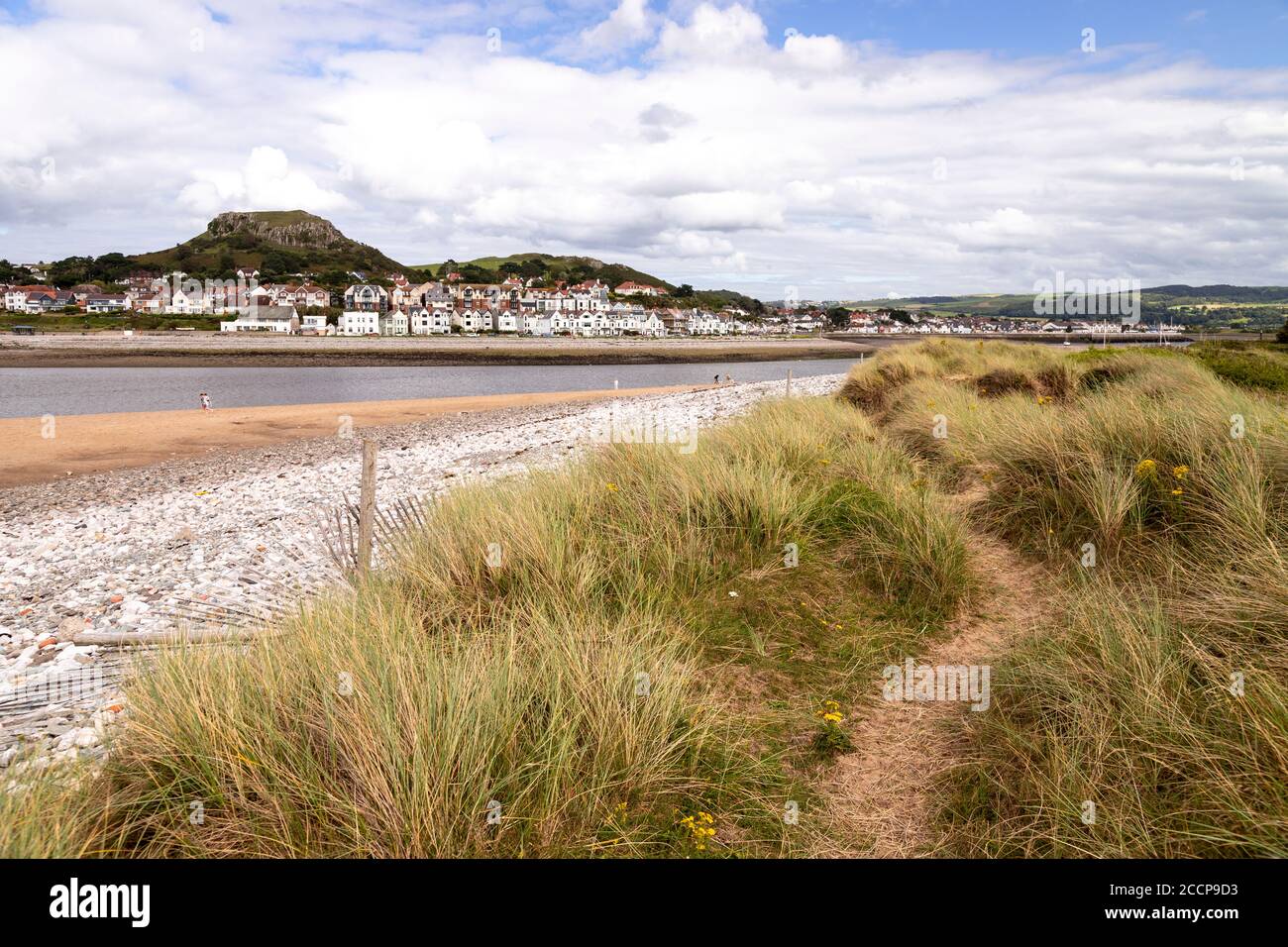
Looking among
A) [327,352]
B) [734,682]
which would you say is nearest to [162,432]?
[734,682]

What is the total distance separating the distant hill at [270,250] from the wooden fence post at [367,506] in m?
133

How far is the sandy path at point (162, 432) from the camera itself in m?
18.0

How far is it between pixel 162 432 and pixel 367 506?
20.9m

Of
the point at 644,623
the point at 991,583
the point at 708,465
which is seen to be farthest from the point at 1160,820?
the point at 708,465

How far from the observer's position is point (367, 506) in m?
6.27

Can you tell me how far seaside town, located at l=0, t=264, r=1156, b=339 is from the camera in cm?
9731

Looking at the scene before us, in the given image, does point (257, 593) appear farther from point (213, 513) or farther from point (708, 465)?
point (213, 513)

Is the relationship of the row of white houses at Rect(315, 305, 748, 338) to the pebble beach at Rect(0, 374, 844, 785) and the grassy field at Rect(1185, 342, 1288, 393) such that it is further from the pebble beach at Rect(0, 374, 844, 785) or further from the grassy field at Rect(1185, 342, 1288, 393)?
the grassy field at Rect(1185, 342, 1288, 393)

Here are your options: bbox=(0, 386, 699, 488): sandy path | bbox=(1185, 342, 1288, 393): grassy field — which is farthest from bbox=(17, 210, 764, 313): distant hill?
bbox=(1185, 342, 1288, 393): grassy field

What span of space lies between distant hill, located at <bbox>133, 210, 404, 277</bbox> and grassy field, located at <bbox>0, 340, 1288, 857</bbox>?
13507 cm

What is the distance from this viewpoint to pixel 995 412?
9945mm

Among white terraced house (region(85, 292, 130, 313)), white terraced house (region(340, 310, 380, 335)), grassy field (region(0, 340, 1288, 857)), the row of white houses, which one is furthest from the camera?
white terraced house (region(85, 292, 130, 313))

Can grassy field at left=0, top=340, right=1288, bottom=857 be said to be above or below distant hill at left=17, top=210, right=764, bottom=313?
below

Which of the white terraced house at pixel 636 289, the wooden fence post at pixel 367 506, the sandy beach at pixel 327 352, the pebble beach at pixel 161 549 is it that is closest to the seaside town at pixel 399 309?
the white terraced house at pixel 636 289
